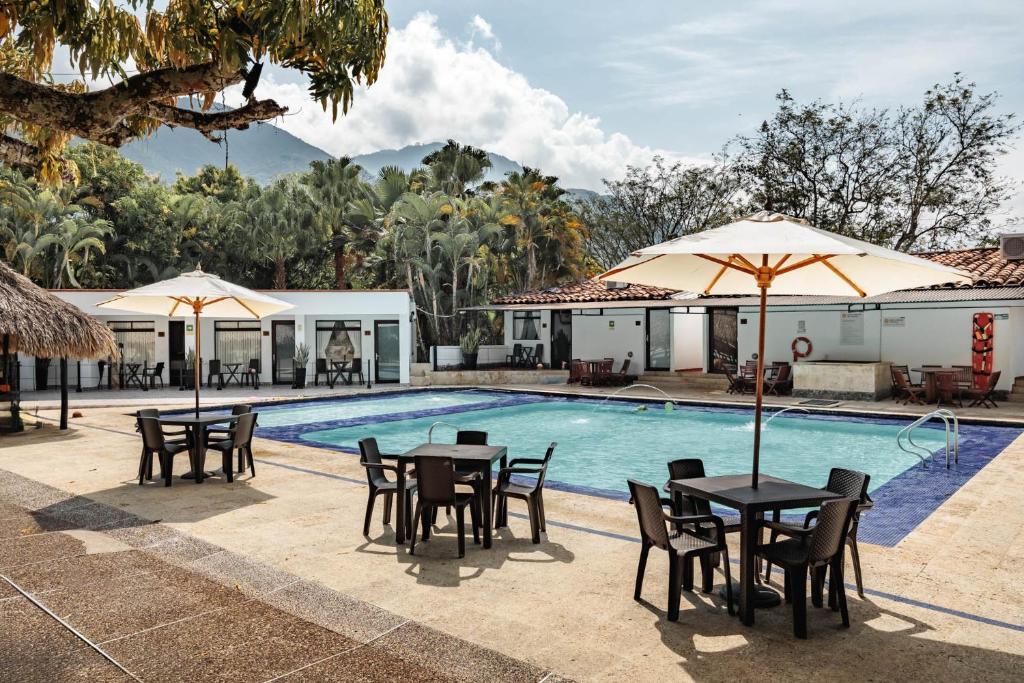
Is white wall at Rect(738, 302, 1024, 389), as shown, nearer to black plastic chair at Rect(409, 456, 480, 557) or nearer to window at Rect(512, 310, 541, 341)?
window at Rect(512, 310, 541, 341)

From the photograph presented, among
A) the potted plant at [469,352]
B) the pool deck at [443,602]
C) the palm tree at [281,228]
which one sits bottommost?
the pool deck at [443,602]

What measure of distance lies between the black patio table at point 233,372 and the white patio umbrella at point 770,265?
65.1 ft

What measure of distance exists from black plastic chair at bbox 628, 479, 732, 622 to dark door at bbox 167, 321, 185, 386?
2219cm

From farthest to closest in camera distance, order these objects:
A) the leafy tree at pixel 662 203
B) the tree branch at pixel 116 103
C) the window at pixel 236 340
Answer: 1. the leafy tree at pixel 662 203
2. the window at pixel 236 340
3. the tree branch at pixel 116 103

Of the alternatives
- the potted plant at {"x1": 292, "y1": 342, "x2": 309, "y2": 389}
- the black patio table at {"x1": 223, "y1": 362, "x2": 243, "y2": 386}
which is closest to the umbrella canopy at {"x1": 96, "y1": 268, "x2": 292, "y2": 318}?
the potted plant at {"x1": 292, "y1": 342, "x2": 309, "y2": 389}

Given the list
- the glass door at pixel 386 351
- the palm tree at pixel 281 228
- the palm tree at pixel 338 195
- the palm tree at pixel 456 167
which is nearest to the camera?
the glass door at pixel 386 351


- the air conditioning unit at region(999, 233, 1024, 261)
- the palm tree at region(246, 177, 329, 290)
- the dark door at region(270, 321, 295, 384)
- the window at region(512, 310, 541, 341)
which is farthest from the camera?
the palm tree at region(246, 177, 329, 290)

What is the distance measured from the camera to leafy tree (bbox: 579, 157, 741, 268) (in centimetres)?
3416

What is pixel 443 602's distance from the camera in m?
4.50

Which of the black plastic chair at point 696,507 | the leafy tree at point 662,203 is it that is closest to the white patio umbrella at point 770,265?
the black plastic chair at point 696,507

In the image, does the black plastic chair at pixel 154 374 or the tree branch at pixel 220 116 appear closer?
the tree branch at pixel 220 116

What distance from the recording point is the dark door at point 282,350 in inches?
943

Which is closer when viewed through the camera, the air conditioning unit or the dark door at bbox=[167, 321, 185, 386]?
→ the air conditioning unit

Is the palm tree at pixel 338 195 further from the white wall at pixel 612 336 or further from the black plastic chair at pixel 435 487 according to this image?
the black plastic chair at pixel 435 487
